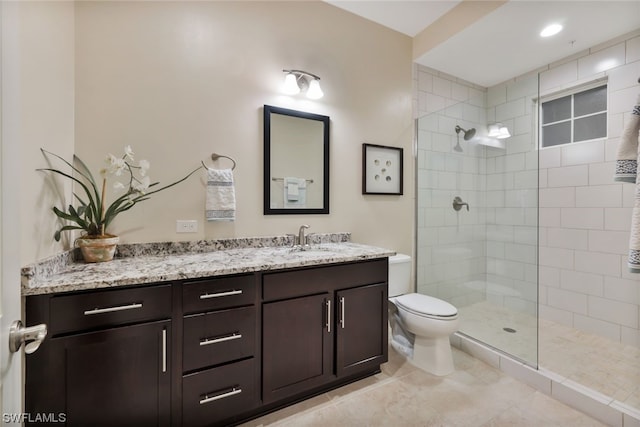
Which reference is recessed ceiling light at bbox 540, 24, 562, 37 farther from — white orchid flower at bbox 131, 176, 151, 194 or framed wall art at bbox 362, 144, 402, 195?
white orchid flower at bbox 131, 176, 151, 194

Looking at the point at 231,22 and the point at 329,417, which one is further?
the point at 231,22

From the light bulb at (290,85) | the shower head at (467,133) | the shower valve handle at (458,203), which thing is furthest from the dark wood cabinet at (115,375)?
the shower head at (467,133)

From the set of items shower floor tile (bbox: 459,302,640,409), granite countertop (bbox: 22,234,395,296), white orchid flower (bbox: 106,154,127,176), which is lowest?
shower floor tile (bbox: 459,302,640,409)

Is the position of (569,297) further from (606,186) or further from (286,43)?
(286,43)

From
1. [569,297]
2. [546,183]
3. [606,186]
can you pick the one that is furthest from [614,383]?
[546,183]

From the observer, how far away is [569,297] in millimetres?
2625

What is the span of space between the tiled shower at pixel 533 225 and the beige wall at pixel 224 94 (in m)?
0.55

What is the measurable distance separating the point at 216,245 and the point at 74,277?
781 mm

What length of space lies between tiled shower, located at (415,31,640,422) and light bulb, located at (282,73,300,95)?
135 centimetres

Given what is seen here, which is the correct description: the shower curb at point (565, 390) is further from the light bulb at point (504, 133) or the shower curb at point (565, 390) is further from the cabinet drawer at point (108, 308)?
the cabinet drawer at point (108, 308)

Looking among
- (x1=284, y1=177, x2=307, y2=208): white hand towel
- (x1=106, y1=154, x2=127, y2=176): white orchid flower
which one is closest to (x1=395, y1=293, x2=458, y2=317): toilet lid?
(x1=284, y1=177, x2=307, y2=208): white hand towel

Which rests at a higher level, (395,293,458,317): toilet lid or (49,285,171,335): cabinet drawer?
(49,285,171,335): cabinet drawer

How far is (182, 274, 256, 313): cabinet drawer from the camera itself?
133 centimetres

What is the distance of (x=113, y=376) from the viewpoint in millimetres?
1191
